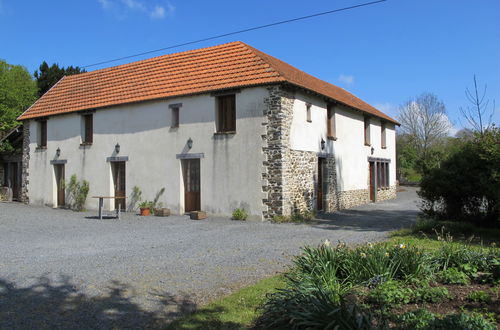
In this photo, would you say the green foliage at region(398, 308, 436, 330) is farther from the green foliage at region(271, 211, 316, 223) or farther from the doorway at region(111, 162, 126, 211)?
the doorway at region(111, 162, 126, 211)

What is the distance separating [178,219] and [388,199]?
14.3 meters

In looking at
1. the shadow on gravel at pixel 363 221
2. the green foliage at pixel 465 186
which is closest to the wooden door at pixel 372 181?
the shadow on gravel at pixel 363 221

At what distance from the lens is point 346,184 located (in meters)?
18.5

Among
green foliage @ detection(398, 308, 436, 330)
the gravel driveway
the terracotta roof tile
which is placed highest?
the terracotta roof tile

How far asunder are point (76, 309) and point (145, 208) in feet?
35.7

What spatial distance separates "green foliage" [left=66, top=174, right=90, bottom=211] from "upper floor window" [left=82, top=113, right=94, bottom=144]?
1.79m

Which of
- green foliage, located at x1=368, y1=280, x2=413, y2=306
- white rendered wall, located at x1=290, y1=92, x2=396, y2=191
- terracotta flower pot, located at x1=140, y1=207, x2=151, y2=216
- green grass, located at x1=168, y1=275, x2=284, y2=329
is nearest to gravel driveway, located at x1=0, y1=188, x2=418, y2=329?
green grass, located at x1=168, y1=275, x2=284, y2=329

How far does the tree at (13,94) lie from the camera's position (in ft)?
84.0

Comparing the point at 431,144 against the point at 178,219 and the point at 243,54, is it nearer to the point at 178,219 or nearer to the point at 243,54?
the point at 243,54

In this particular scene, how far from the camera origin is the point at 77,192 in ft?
60.3

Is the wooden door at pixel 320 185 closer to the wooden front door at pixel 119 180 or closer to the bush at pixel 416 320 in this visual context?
the wooden front door at pixel 119 180

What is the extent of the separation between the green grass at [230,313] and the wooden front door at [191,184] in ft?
32.8

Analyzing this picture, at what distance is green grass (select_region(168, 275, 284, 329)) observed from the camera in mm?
4184

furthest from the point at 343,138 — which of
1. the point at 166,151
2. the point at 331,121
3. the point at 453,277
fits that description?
the point at 453,277
